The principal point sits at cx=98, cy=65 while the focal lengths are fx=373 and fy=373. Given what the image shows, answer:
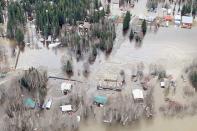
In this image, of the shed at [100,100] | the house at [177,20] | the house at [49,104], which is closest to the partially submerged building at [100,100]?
the shed at [100,100]

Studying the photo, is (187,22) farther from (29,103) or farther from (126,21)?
(29,103)

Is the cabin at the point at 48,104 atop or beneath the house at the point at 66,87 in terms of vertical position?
beneath

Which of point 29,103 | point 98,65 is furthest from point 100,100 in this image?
point 29,103

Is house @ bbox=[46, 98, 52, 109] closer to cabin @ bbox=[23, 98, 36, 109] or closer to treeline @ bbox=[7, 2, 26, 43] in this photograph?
cabin @ bbox=[23, 98, 36, 109]

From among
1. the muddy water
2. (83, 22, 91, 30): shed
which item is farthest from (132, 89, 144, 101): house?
(83, 22, 91, 30): shed

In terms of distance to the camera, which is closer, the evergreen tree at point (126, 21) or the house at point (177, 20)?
the evergreen tree at point (126, 21)

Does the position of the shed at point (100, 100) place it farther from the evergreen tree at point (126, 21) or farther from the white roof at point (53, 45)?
the evergreen tree at point (126, 21)

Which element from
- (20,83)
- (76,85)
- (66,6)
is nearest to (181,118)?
(76,85)

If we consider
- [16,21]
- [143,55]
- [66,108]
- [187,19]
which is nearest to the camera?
[66,108]
